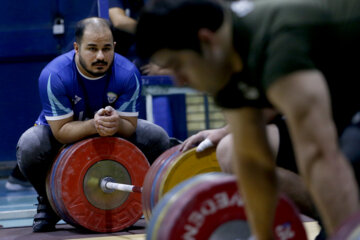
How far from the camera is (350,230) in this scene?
1.06 m

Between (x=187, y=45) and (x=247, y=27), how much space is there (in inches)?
4.6

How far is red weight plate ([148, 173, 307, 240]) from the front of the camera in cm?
152

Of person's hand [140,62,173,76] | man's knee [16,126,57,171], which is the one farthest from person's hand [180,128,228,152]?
person's hand [140,62,173,76]

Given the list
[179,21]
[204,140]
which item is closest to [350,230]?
[179,21]

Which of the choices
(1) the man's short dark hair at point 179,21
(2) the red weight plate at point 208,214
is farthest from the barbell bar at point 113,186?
(1) the man's short dark hair at point 179,21

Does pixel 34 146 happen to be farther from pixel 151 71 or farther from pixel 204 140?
pixel 151 71

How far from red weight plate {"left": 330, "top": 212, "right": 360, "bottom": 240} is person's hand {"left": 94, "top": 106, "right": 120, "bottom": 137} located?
2.06m

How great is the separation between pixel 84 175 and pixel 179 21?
6.57 ft

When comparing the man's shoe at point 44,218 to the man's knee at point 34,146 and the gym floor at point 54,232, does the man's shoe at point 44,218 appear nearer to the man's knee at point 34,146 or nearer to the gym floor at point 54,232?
the gym floor at point 54,232

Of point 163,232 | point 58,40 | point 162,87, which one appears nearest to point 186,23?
point 163,232

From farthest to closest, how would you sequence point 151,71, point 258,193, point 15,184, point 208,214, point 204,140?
point 15,184
point 151,71
point 204,140
point 208,214
point 258,193

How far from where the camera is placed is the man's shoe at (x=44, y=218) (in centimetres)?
314

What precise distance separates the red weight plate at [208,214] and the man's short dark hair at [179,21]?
49 cm

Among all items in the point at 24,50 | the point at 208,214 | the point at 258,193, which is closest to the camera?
the point at 258,193
